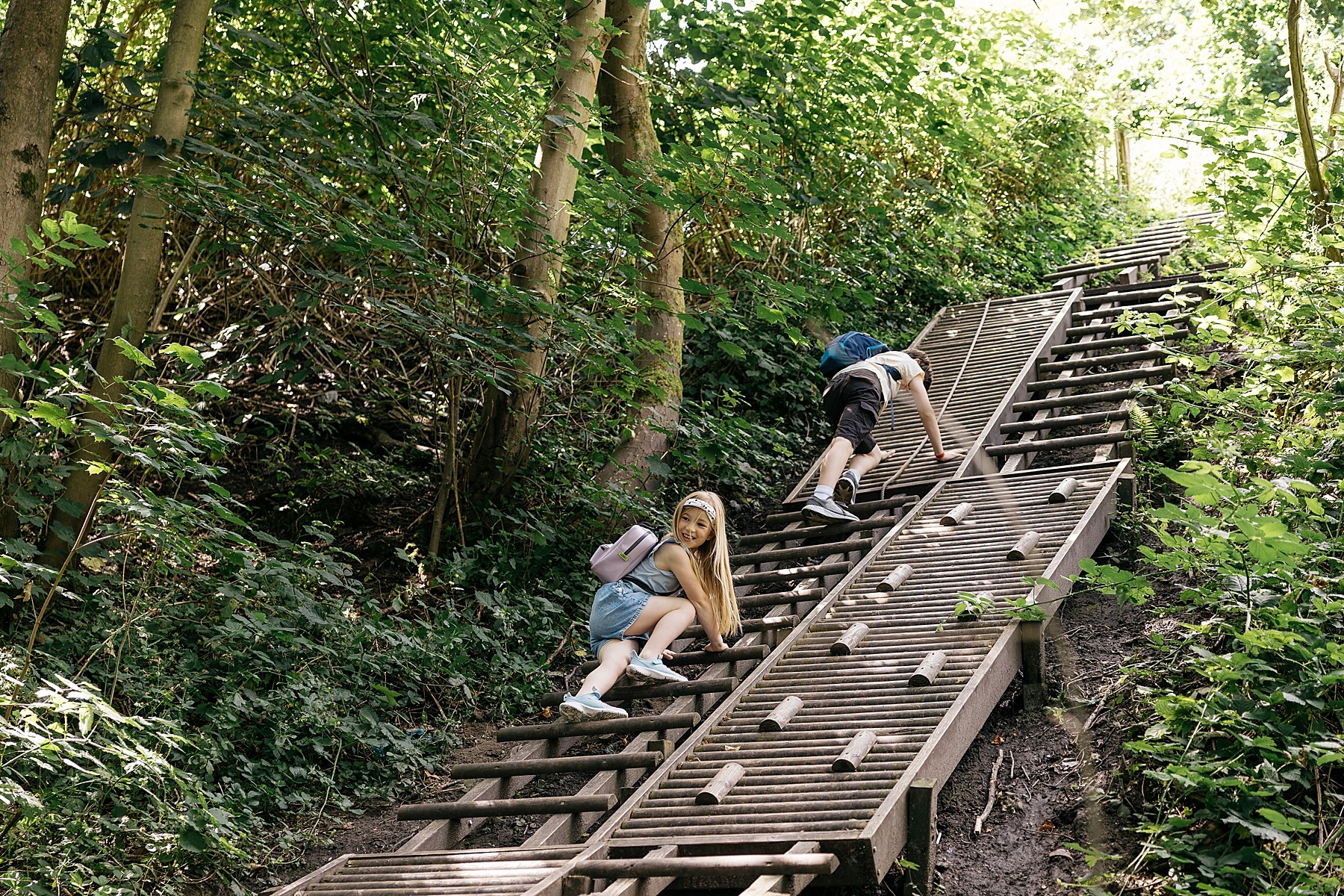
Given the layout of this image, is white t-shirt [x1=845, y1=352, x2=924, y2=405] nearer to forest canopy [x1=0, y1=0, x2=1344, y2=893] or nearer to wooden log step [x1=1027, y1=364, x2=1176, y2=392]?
forest canopy [x1=0, y1=0, x2=1344, y2=893]

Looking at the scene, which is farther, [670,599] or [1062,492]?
[1062,492]

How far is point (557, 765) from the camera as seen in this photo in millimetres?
5121

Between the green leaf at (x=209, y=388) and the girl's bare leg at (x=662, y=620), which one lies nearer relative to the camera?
the green leaf at (x=209, y=388)

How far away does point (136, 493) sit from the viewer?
5066 millimetres

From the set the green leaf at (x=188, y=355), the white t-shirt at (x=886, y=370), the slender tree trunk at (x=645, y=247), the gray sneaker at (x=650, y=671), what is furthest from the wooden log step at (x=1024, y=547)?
the green leaf at (x=188, y=355)

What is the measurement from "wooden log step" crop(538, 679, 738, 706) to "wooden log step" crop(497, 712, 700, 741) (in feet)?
0.64

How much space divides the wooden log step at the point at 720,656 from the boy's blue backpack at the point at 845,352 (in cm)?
292

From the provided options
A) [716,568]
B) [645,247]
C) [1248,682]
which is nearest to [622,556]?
[716,568]

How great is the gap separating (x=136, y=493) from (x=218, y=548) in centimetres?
82

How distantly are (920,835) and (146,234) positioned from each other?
5.42 metres

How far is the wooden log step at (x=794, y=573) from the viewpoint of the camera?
6652 mm

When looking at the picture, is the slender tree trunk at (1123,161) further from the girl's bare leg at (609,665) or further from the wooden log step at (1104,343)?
the girl's bare leg at (609,665)

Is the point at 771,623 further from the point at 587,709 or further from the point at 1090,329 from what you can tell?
the point at 1090,329

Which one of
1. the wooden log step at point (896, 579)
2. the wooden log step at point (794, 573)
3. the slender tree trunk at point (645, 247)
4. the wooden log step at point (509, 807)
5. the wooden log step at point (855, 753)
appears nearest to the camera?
the wooden log step at point (855, 753)
